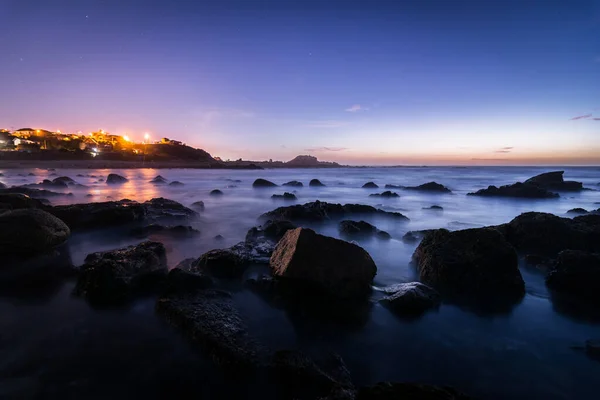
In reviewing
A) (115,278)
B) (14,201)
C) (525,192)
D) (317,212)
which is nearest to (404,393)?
(115,278)

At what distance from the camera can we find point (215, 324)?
138 inches

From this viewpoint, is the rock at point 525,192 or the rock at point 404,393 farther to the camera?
→ the rock at point 525,192

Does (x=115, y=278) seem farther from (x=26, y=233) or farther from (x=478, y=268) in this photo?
(x=478, y=268)

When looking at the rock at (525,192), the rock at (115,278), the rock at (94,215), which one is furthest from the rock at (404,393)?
the rock at (525,192)

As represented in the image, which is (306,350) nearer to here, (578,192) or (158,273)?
(158,273)

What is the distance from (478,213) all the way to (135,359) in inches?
652

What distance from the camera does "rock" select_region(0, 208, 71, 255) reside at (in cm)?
582

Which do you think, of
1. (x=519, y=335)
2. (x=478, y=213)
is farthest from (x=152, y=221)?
(x=478, y=213)

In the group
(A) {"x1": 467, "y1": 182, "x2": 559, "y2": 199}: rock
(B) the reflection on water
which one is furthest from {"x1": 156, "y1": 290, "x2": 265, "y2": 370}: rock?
(A) {"x1": 467, "y1": 182, "x2": 559, "y2": 199}: rock

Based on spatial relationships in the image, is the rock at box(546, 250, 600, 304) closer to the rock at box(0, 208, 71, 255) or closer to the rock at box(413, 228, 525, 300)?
the rock at box(413, 228, 525, 300)

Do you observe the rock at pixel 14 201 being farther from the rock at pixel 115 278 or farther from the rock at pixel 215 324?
the rock at pixel 215 324

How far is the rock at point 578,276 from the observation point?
4818 millimetres

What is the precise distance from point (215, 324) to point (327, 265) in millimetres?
1906

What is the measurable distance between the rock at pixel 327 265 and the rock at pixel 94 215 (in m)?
7.08
